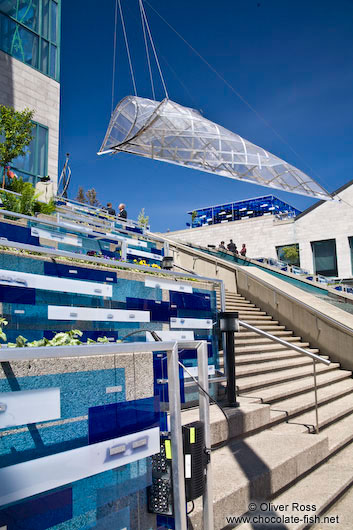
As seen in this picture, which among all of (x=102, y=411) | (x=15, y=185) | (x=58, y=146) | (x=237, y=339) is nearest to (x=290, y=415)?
(x=237, y=339)

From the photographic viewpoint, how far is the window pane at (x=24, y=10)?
19941mm

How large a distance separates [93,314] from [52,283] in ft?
1.92

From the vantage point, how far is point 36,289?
4777 mm

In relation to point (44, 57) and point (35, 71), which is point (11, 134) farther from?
point (44, 57)

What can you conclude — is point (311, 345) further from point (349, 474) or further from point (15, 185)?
point (15, 185)

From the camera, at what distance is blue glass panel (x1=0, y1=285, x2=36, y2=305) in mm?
4492

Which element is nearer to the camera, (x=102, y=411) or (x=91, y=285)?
(x=102, y=411)

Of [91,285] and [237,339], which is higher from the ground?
[91,285]

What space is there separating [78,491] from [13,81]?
68.7ft

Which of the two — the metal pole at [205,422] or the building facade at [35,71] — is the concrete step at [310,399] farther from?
the building facade at [35,71]

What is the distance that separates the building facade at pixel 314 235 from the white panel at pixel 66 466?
105 ft

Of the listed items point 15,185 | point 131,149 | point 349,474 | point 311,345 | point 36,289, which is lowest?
point 349,474

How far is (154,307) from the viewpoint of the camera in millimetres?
6172

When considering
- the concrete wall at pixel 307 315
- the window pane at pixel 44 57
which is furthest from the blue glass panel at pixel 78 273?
the window pane at pixel 44 57
